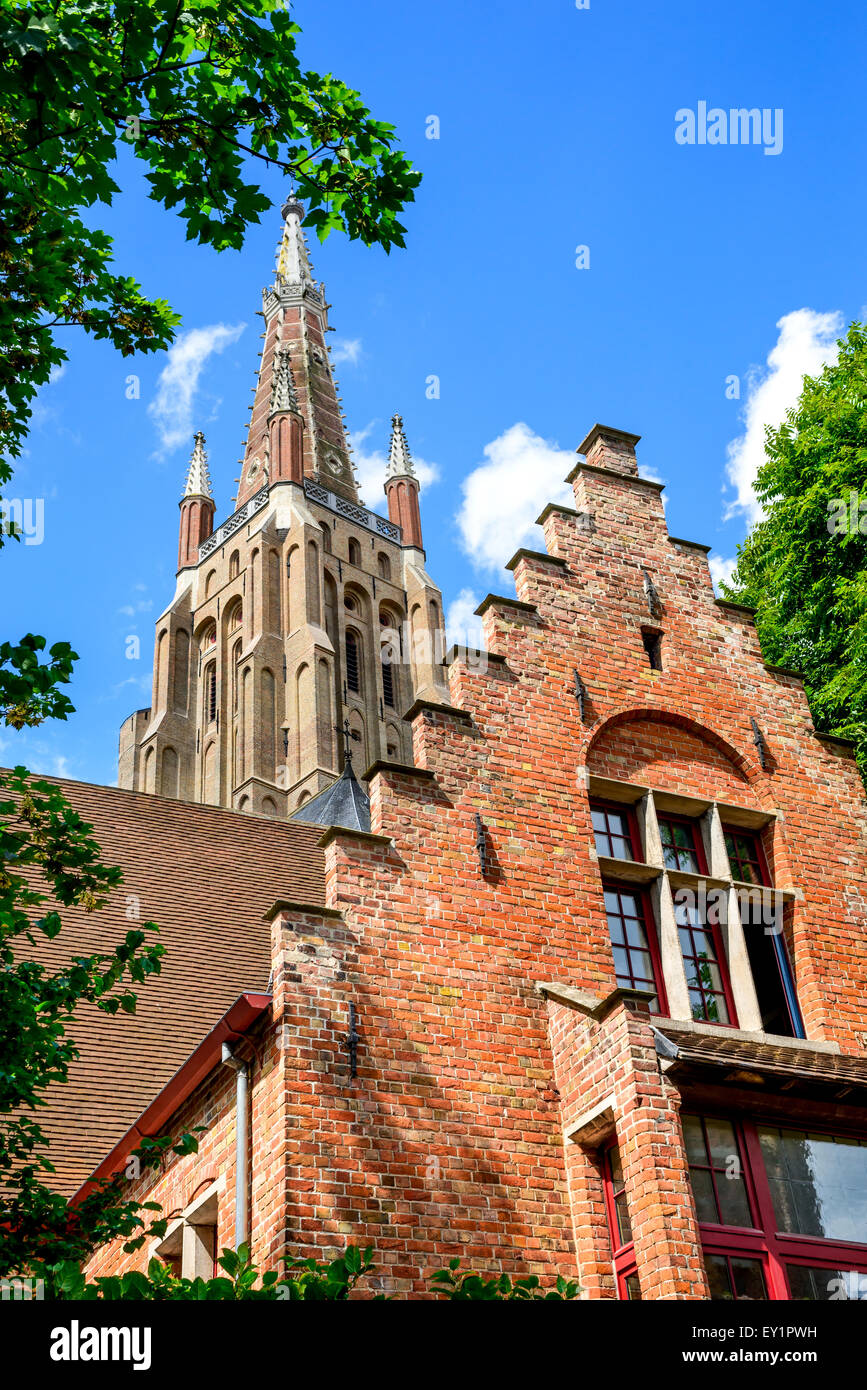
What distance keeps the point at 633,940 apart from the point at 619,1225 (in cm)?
238

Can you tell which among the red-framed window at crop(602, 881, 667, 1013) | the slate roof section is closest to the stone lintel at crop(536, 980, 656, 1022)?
the red-framed window at crop(602, 881, 667, 1013)

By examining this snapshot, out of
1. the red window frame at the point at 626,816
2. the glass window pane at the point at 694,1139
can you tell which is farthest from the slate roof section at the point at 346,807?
the glass window pane at the point at 694,1139

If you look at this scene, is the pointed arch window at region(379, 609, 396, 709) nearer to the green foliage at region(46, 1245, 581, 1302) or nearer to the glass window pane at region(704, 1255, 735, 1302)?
→ the glass window pane at region(704, 1255, 735, 1302)

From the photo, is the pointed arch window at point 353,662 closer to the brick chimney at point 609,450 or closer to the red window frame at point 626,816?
the brick chimney at point 609,450

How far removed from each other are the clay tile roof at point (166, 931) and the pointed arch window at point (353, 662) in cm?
3709

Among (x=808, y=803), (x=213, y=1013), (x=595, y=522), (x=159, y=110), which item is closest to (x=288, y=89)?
(x=159, y=110)

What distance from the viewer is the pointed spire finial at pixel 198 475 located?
62.8 metres

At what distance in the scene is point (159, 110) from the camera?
6.78 metres

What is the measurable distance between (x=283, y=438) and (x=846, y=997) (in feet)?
163

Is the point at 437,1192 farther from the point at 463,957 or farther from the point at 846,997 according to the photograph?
the point at 846,997

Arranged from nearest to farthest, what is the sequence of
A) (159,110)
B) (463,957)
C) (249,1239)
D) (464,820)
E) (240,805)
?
(159,110) < (249,1239) < (463,957) < (464,820) < (240,805)

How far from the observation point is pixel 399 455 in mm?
66125

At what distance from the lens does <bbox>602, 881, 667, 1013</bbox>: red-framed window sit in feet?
33.4

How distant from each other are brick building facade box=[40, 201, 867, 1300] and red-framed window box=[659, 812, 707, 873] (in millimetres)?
33
